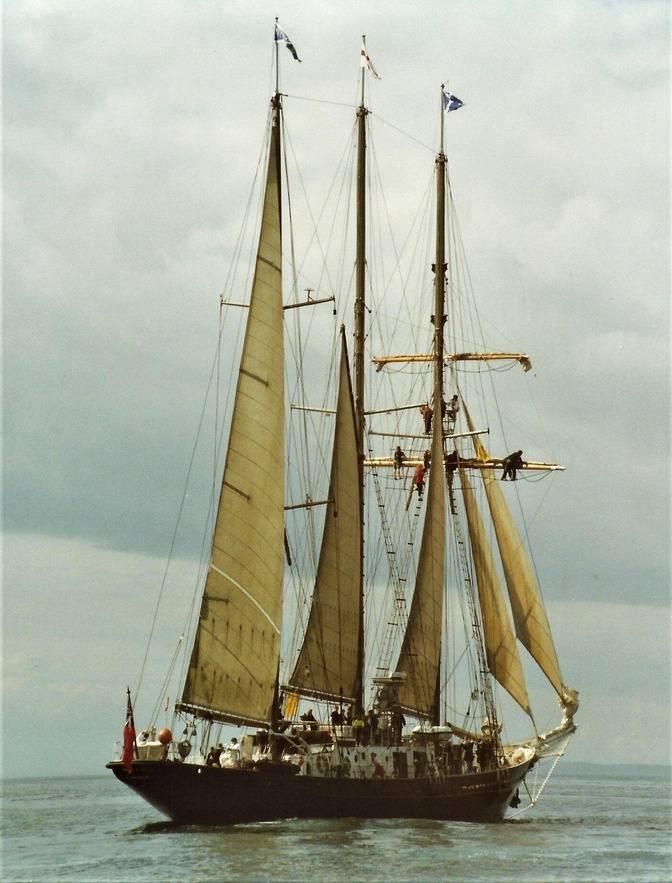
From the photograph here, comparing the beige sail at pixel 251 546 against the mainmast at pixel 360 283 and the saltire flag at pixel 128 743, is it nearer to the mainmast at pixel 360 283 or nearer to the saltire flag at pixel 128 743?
the saltire flag at pixel 128 743

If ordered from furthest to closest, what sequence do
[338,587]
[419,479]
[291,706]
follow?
[419,479]
[291,706]
[338,587]

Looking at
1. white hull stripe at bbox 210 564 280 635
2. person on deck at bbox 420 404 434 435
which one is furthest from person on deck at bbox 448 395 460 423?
white hull stripe at bbox 210 564 280 635

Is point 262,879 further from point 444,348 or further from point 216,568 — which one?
point 444,348

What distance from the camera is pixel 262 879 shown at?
50188 millimetres

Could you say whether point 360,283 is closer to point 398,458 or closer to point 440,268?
point 440,268

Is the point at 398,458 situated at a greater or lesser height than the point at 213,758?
greater

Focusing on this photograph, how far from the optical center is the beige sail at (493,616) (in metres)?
83.0

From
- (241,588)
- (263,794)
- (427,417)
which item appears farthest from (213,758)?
(427,417)

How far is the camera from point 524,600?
3295 inches

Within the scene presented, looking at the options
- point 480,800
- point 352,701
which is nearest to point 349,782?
point 352,701

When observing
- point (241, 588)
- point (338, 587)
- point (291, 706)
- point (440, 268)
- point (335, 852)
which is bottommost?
point (335, 852)

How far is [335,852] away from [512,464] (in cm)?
4137

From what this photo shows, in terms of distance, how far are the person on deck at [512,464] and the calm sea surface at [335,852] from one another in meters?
22.8

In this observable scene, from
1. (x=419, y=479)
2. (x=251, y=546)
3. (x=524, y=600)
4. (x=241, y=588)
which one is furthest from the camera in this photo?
(x=419, y=479)
